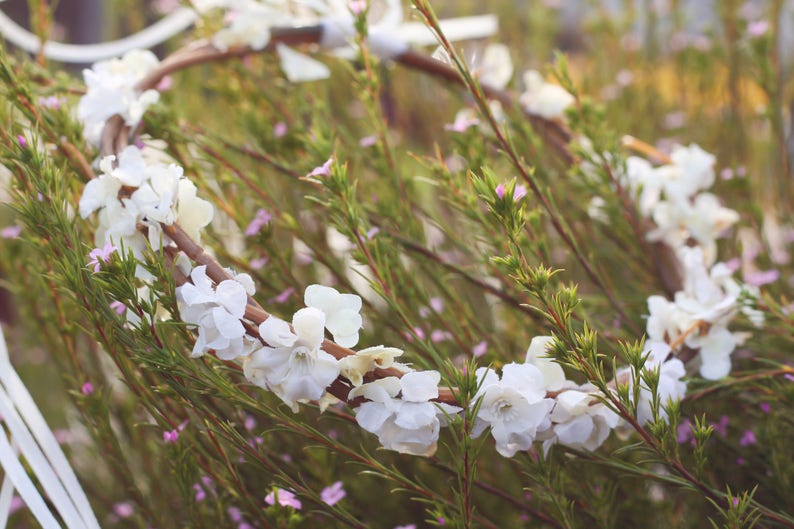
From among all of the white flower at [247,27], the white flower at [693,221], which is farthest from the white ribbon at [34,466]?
the white flower at [693,221]

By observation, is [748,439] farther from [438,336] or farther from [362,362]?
[362,362]

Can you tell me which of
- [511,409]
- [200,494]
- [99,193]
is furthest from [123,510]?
[511,409]

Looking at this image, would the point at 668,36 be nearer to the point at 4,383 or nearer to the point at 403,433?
the point at 403,433

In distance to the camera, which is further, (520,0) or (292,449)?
(520,0)

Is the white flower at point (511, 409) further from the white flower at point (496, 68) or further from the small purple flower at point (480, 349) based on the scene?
the white flower at point (496, 68)

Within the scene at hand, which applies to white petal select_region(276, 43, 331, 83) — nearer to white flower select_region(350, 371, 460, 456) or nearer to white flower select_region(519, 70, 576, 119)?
white flower select_region(519, 70, 576, 119)

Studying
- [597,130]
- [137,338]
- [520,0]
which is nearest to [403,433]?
[137,338]
